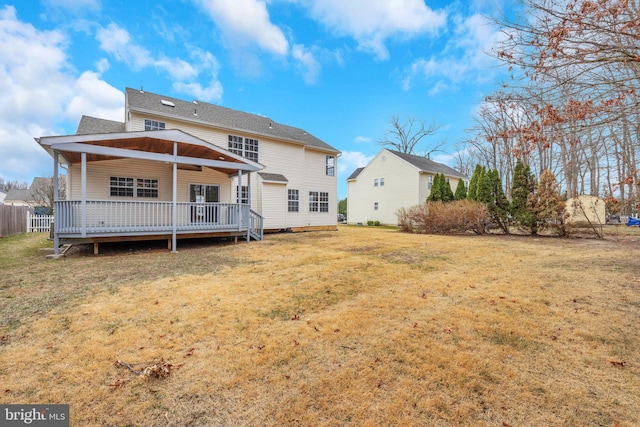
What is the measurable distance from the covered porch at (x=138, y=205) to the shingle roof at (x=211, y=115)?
2.40 metres

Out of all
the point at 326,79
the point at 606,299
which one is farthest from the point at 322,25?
the point at 606,299

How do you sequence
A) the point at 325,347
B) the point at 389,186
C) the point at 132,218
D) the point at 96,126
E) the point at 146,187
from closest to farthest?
the point at 325,347, the point at 132,218, the point at 146,187, the point at 96,126, the point at 389,186

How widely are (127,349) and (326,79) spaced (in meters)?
23.6

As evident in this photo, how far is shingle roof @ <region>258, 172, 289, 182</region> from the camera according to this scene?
47.8ft

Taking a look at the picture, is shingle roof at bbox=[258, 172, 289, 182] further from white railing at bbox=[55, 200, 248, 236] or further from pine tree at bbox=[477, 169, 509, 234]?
pine tree at bbox=[477, 169, 509, 234]

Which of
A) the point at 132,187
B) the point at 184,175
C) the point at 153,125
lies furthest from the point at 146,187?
the point at 153,125

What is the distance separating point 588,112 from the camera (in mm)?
4176

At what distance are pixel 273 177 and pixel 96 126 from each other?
8.03 meters

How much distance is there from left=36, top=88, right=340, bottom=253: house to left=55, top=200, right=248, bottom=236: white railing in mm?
33

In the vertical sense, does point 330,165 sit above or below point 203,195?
above

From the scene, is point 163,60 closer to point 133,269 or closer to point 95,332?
point 133,269

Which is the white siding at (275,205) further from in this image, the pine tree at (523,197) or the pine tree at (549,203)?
the pine tree at (549,203)

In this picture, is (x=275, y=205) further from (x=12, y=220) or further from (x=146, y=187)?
(x=12, y=220)

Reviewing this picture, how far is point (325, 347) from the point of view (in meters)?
3.09
